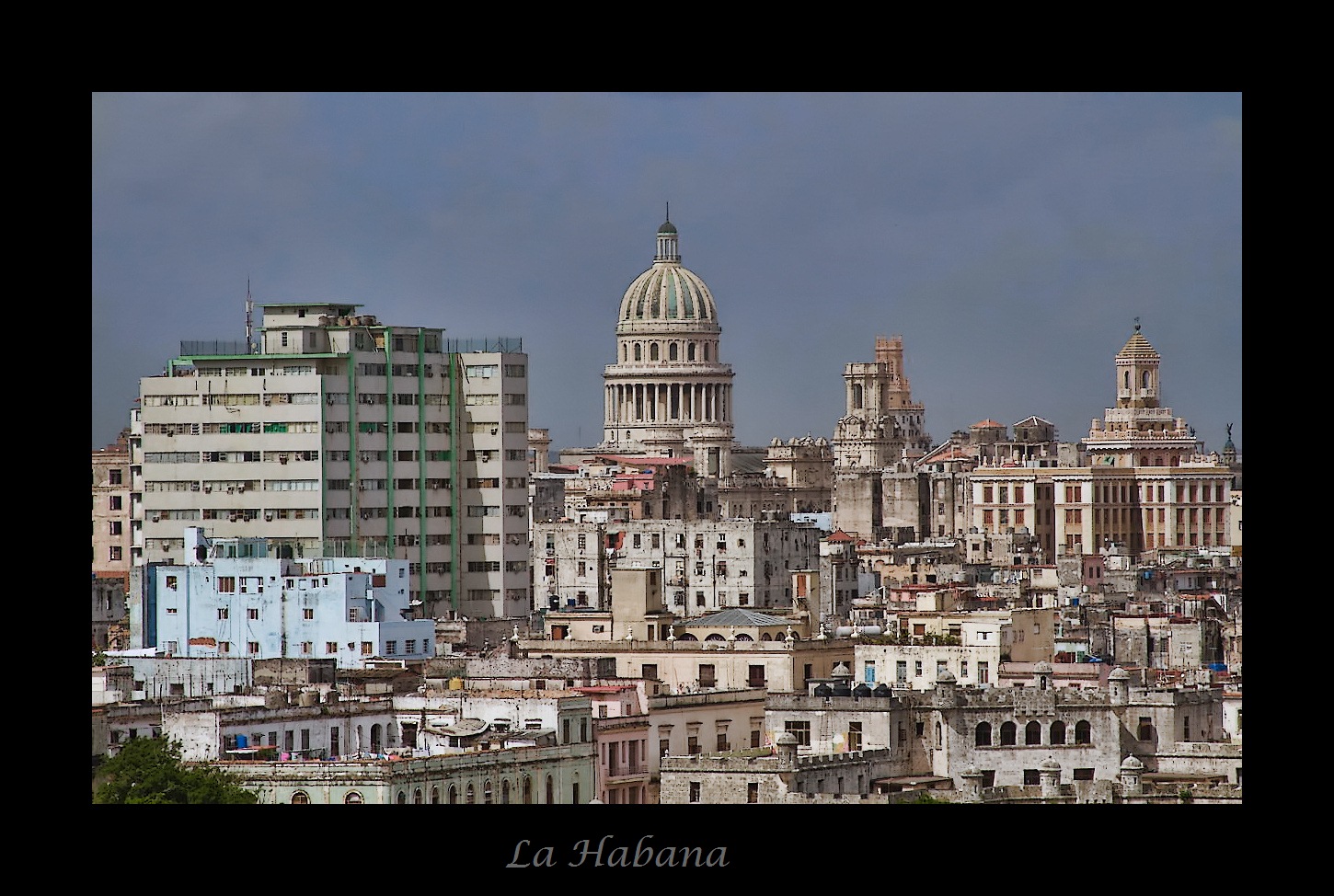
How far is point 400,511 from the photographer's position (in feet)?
317

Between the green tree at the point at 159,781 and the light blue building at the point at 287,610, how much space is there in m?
23.2

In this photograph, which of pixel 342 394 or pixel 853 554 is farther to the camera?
pixel 853 554

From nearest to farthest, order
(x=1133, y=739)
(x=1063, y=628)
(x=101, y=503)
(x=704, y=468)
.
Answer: (x=1133, y=739)
(x=1063, y=628)
(x=101, y=503)
(x=704, y=468)

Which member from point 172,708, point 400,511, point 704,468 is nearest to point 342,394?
point 400,511

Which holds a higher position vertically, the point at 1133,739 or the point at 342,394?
the point at 342,394

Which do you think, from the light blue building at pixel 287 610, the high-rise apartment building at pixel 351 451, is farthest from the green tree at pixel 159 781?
the high-rise apartment building at pixel 351 451

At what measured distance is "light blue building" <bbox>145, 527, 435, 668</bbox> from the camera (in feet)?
238

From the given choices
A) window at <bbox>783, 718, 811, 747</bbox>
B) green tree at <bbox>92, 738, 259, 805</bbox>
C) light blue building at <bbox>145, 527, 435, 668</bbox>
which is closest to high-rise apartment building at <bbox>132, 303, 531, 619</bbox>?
light blue building at <bbox>145, 527, 435, 668</bbox>

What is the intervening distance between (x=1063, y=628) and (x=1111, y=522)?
87.1 m

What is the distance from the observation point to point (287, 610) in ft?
243

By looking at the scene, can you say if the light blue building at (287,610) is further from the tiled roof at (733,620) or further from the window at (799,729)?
the window at (799,729)

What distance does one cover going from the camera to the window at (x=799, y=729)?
54.8 metres

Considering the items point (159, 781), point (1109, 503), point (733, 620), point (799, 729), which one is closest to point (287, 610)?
point (733, 620)

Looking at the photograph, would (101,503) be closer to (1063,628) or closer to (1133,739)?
(1063,628)
